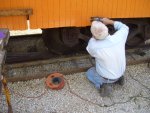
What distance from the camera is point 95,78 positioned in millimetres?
5125

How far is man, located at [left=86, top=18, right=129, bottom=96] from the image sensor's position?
4625mm

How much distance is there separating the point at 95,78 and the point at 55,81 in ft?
2.24

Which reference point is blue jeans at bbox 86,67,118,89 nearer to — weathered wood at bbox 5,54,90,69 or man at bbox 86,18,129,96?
man at bbox 86,18,129,96

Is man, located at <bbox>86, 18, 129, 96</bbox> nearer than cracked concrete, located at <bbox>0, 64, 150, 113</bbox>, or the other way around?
man, located at <bbox>86, 18, 129, 96</bbox>

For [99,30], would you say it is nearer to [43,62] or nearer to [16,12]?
[16,12]

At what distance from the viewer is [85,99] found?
16.2 feet

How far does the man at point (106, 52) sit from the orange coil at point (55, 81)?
1.81ft

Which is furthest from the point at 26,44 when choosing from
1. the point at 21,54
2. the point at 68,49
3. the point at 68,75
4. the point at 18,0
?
the point at 18,0

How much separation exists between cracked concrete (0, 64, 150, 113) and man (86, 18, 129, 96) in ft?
0.61

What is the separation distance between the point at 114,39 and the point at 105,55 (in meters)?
0.28

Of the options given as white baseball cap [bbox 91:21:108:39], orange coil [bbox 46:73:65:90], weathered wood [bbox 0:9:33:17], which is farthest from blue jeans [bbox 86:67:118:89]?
weathered wood [bbox 0:9:33:17]

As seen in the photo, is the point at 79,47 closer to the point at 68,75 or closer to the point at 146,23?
the point at 68,75

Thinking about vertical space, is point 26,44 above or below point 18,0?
below

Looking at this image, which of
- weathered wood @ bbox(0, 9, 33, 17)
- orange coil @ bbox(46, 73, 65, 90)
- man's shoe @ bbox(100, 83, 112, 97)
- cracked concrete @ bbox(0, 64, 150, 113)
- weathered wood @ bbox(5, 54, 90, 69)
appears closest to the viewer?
weathered wood @ bbox(0, 9, 33, 17)
